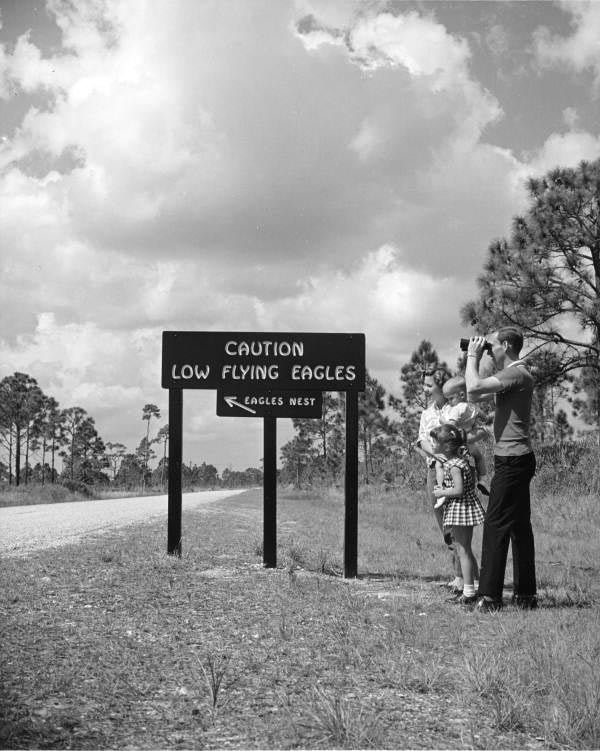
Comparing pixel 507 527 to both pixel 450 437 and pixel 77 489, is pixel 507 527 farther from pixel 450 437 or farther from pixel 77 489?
pixel 77 489

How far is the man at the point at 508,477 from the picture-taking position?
228 inches

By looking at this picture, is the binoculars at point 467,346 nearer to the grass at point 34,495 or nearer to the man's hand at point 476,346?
the man's hand at point 476,346

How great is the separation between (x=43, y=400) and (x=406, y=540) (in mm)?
52484

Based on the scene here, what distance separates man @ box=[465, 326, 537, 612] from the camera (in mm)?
5800

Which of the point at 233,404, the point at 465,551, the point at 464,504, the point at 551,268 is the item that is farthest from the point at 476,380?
the point at 551,268

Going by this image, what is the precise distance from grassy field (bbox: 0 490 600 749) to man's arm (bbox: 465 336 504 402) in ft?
5.31

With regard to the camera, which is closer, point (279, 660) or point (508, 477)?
point (279, 660)

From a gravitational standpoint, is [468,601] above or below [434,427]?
below

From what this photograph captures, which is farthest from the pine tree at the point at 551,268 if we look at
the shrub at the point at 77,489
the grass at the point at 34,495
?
the shrub at the point at 77,489

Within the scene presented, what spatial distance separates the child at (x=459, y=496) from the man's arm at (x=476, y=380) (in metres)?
0.58

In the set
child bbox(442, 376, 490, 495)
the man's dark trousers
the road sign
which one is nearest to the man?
the man's dark trousers

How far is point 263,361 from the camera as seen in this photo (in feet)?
28.1

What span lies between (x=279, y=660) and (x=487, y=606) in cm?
216

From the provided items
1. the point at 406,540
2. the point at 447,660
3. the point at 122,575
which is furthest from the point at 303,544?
the point at 447,660
